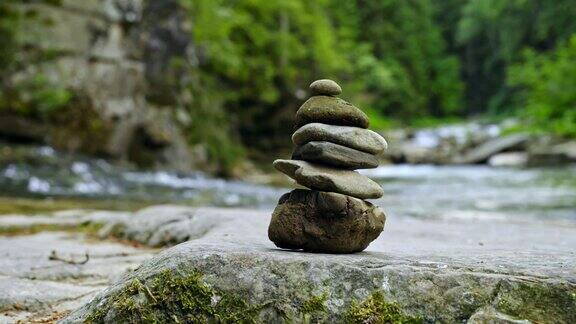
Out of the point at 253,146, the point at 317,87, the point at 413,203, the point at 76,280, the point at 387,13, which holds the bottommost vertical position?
the point at 76,280

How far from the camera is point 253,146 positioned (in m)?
30.8

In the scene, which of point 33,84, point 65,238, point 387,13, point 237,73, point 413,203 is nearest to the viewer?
point 65,238

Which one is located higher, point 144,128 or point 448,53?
point 448,53

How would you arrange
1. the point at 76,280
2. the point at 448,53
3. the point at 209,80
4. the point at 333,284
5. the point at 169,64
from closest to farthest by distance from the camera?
the point at 333,284, the point at 76,280, the point at 169,64, the point at 209,80, the point at 448,53

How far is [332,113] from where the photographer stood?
405 cm

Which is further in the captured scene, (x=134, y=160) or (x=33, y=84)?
(x=134, y=160)

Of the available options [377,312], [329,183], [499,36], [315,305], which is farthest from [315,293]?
Result: [499,36]

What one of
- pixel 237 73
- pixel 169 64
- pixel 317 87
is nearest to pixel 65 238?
pixel 317 87

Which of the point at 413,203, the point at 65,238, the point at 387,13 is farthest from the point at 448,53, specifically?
the point at 65,238

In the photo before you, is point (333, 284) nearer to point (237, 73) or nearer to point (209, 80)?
point (209, 80)

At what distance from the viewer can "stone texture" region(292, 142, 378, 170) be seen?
12.7 feet

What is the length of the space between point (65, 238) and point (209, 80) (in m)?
20.5

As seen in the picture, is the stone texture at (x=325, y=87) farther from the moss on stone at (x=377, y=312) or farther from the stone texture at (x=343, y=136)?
the moss on stone at (x=377, y=312)

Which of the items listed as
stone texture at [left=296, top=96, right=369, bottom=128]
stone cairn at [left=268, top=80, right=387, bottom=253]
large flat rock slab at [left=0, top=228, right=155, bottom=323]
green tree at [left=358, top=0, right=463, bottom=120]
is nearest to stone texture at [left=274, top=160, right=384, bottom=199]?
stone cairn at [left=268, top=80, right=387, bottom=253]
